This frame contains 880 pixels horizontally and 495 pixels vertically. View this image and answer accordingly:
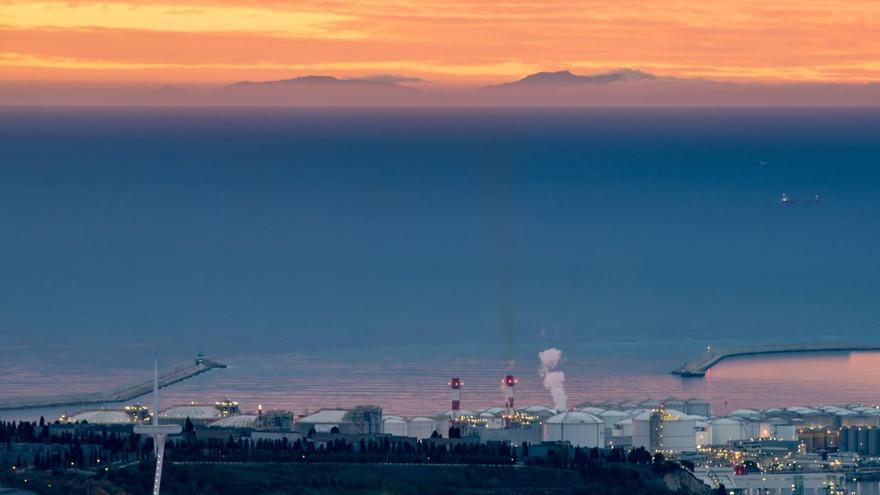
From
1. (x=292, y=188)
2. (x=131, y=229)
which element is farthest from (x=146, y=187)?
Answer: (x=131, y=229)

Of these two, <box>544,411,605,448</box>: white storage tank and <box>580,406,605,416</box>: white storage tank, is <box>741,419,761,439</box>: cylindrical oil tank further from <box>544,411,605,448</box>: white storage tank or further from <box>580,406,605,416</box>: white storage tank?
<box>544,411,605,448</box>: white storage tank

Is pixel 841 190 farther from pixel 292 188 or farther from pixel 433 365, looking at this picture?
pixel 433 365

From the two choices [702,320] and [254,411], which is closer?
[254,411]

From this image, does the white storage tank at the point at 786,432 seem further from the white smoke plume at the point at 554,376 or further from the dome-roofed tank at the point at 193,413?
the dome-roofed tank at the point at 193,413

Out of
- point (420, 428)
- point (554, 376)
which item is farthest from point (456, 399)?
point (554, 376)

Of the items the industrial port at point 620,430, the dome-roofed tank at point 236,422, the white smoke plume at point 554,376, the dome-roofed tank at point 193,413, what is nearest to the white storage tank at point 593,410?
the industrial port at point 620,430

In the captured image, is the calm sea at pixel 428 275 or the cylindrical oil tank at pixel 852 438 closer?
the cylindrical oil tank at pixel 852 438
